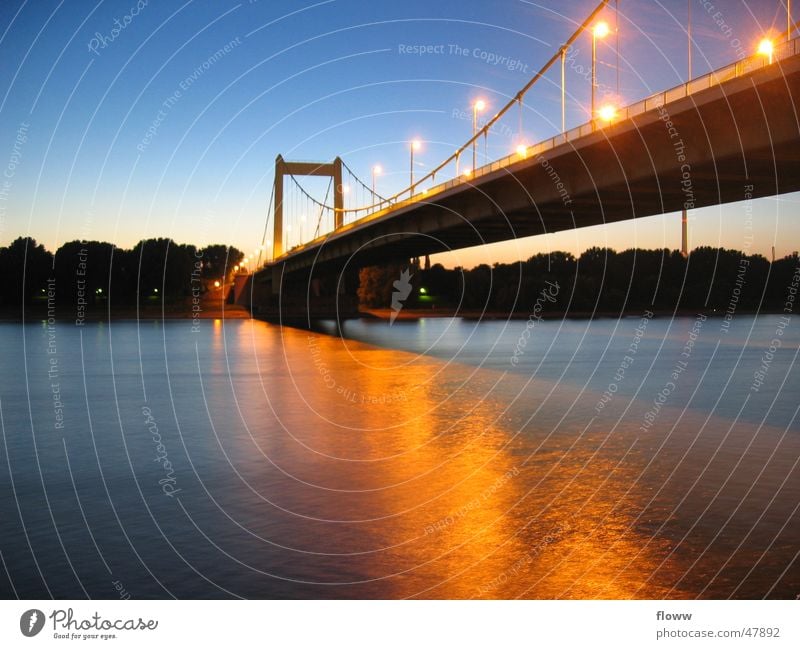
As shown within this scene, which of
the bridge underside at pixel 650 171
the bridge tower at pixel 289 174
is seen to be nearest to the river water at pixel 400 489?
the bridge underside at pixel 650 171

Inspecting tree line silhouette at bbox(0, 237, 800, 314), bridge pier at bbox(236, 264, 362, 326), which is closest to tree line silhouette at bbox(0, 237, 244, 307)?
tree line silhouette at bbox(0, 237, 800, 314)

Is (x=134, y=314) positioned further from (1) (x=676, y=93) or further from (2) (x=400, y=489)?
(2) (x=400, y=489)

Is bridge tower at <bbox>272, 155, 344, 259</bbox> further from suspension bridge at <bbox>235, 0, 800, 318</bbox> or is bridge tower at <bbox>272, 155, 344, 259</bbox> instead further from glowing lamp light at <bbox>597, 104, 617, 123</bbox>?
glowing lamp light at <bbox>597, 104, 617, 123</bbox>

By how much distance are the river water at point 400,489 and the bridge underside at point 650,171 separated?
690 cm

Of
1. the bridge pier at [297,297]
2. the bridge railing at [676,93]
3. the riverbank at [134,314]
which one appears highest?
the bridge railing at [676,93]

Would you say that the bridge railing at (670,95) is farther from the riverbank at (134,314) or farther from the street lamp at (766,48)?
the riverbank at (134,314)

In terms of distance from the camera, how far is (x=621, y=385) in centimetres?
3183

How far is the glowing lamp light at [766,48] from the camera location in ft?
71.5

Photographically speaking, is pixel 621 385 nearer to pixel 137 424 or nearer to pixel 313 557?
pixel 137 424

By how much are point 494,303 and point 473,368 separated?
4111 inches

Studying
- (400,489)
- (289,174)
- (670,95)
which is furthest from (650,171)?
(289,174)

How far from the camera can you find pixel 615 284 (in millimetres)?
142125

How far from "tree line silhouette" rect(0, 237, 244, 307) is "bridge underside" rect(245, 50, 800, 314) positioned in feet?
309

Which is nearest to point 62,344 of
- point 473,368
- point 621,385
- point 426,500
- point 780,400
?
point 473,368
